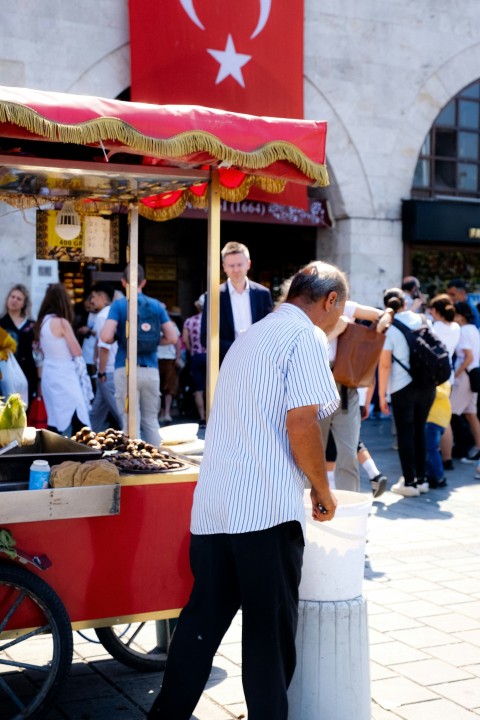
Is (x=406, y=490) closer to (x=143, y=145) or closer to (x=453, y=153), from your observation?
(x=143, y=145)

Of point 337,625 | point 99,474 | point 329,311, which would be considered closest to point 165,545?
point 99,474

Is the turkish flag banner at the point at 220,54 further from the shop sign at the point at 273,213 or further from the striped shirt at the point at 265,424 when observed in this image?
the striped shirt at the point at 265,424

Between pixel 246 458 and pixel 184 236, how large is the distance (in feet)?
49.1

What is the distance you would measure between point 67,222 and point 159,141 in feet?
5.11

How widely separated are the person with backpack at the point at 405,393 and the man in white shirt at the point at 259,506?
211 inches

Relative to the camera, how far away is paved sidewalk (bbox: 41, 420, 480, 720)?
14.2ft

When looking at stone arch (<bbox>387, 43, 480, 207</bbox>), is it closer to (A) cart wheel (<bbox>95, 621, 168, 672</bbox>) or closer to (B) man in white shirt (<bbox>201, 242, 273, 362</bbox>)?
(B) man in white shirt (<bbox>201, 242, 273, 362</bbox>)

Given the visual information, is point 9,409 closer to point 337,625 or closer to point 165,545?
point 165,545

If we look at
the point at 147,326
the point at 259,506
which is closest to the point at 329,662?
the point at 259,506

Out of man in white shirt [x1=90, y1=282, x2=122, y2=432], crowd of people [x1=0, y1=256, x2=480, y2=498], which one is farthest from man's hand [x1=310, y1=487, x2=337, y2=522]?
man in white shirt [x1=90, y1=282, x2=122, y2=432]

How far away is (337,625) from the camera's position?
155 inches

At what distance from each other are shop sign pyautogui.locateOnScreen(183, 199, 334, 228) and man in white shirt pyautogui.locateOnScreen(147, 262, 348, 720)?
11.0 m

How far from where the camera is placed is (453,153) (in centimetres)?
1672

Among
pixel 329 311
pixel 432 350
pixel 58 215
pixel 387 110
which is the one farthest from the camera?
pixel 387 110
